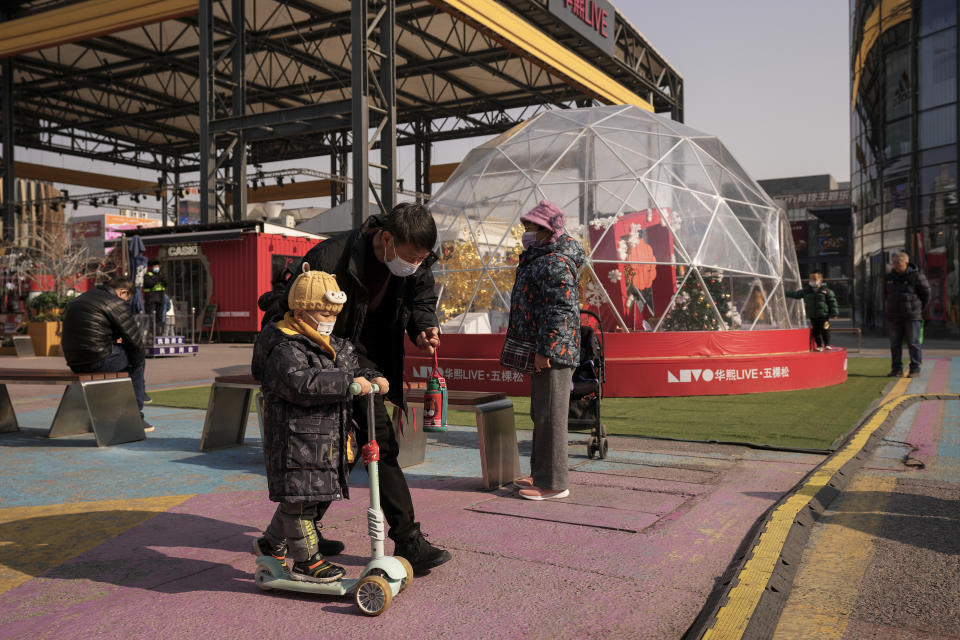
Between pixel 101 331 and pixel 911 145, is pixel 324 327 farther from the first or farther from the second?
pixel 911 145

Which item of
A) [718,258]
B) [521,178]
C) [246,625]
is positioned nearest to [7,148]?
[521,178]

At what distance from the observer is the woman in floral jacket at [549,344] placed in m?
4.87

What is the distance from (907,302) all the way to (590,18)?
20.9m

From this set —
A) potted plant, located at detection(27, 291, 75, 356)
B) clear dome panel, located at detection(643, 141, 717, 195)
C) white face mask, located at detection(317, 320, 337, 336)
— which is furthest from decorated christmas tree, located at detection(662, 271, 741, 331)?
potted plant, located at detection(27, 291, 75, 356)

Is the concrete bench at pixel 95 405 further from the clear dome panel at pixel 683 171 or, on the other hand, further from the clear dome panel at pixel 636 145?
the clear dome panel at pixel 683 171

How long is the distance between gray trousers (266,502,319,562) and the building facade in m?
25.9

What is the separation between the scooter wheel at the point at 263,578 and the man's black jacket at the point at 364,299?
3.21 ft

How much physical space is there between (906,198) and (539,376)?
85.2 feet

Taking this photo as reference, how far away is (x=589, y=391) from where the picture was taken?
6.48m

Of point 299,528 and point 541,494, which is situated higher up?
point 299,528

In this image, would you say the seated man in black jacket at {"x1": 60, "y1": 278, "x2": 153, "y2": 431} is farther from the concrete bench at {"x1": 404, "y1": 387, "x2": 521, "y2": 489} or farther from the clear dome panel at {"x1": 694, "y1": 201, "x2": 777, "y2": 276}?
the clear dome panel at {"x1": 694, "y1": 201, "x2": 777, "y2": 276}

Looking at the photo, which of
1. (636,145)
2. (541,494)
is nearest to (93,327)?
(541,494)

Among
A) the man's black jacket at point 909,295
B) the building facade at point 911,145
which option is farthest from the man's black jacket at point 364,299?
the building facade at point 911,145

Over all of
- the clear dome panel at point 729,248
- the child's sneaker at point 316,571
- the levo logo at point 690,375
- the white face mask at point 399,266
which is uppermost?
the clear dome panel at point 729,248
